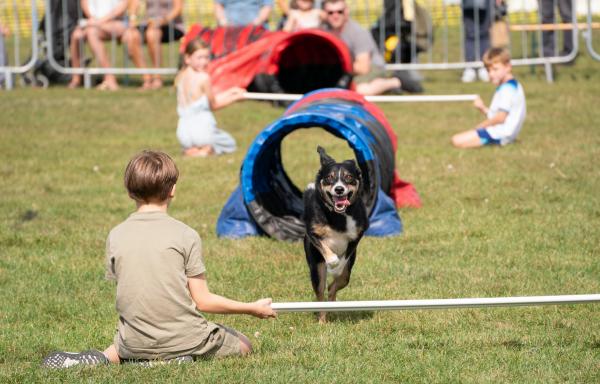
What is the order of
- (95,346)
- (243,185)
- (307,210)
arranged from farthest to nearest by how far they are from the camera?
(243,185)
(307,210)
(95,346)

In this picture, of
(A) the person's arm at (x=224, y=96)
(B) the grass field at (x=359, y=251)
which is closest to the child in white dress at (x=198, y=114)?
(A) the person's arm at (x=224, y=96)

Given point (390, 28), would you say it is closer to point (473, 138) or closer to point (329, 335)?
point (473, 138)

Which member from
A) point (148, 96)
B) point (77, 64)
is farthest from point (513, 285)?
point (77, 64)

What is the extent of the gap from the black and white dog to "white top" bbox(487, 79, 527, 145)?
243 inches

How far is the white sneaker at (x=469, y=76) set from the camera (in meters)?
16.9

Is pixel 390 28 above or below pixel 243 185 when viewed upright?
above

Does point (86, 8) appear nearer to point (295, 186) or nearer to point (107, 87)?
point (107, 87)

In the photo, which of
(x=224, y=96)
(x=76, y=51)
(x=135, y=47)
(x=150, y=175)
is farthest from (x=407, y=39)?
(x=150, y=175)

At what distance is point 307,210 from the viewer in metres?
6.75

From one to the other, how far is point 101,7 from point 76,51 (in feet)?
5.85

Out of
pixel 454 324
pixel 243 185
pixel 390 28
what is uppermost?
pixel 390 28

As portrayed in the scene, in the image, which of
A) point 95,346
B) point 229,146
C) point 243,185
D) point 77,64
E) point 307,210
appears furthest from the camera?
point 77,64

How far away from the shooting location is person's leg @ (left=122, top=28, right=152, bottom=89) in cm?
1666

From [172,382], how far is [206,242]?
3.60 m
